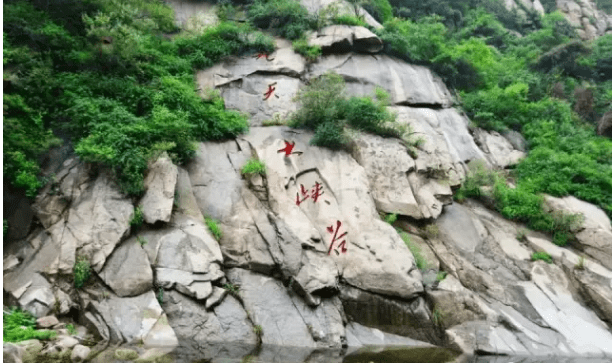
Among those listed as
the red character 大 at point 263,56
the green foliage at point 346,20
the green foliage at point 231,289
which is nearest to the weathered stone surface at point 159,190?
the green foliage at point 231,289

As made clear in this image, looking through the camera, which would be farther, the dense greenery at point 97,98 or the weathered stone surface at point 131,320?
the dense greenery at point 97,98

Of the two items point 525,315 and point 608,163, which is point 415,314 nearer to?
point 525,315

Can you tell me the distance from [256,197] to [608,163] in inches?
509

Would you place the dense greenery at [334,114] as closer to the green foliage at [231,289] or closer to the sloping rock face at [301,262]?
the sloping rock face at [301,262]

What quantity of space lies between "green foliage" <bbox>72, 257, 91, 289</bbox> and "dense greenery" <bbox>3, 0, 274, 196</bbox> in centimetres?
184

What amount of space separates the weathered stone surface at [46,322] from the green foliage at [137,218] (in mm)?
2270

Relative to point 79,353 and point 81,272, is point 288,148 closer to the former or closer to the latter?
point 81,272

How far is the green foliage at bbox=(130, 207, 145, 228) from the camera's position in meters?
8.57

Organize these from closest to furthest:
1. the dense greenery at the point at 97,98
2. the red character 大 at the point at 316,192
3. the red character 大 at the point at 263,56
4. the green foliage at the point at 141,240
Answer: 1. the green foliage at the point at 141,240
2. the dense greenery at the point at 97,98
3. the red character 大 at the point at 316,192
4. the red character 大 at the point at 263,56

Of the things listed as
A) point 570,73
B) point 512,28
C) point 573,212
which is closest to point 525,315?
point 573,212

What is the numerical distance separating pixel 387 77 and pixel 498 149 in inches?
203

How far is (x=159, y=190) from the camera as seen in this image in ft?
30.3

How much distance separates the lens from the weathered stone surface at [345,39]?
15891 mm

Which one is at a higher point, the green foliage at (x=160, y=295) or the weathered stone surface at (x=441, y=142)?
the weathered stone surface at (x=441, y=142)
